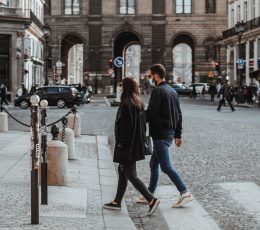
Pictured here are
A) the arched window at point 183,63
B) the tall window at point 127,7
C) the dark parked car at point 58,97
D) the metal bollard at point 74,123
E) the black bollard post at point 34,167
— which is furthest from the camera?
the arched window at point 183,63

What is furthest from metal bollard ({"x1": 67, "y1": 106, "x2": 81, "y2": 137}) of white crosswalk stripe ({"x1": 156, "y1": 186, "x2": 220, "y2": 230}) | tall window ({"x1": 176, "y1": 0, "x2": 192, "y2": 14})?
tall window ({"x1": 176, "y1": 0, "x2": 192, "y2": 14})

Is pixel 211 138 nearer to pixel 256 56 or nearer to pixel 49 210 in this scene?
pixel 49 210

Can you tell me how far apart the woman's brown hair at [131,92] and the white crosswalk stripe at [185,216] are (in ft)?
4.92

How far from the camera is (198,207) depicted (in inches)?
426

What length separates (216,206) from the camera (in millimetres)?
10922

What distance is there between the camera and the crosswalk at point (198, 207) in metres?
9.59

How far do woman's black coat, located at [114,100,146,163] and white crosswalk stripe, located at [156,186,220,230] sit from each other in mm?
913

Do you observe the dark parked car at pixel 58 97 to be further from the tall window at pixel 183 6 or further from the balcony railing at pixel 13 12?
the tall window at pixel 183 6

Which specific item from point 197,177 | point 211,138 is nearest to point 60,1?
point 211,138

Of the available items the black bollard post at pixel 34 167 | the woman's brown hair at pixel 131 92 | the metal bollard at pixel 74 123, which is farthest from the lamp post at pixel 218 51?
the black bollard post at pixel 34 167

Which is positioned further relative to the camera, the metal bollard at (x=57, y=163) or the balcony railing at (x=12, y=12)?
the balcony railing at (x=12, y=12)

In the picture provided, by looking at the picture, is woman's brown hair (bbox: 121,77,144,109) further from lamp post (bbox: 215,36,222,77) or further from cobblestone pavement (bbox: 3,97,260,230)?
lamp post (bbox: 215,36,222,77)

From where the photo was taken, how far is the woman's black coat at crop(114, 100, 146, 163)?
32.4ft

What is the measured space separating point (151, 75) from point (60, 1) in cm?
8528
